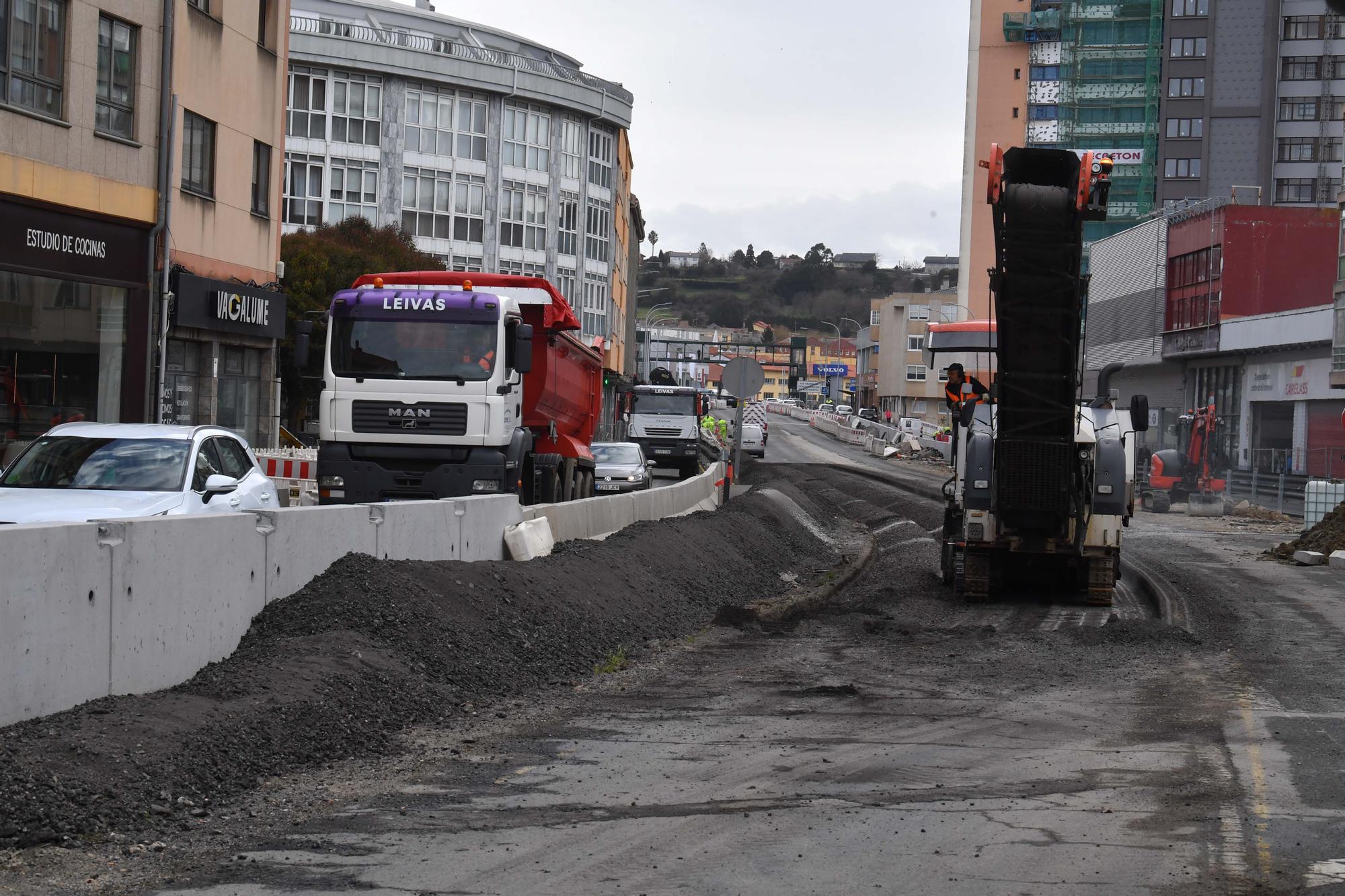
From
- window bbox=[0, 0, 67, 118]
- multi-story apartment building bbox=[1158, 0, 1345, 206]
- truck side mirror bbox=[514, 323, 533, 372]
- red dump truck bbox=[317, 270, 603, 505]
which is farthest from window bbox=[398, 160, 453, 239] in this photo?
multi-story apartment building bbox=[1158, 0, 1345, 206]

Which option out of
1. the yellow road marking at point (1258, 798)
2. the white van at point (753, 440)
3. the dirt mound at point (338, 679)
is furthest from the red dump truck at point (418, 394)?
the white van at point (753, 440)

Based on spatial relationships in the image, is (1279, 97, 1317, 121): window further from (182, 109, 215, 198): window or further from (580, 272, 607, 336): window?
(182, 109, 215, 198): window

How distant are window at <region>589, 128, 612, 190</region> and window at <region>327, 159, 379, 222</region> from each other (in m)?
13.2

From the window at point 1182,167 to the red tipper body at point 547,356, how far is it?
8029 centimetres

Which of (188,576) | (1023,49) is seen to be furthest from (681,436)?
(1023,49)

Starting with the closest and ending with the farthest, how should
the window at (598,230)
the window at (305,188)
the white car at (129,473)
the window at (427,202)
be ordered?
the white car at (129,473) → the window at (305,188) → the window at (427,202) → the window at (598,230)

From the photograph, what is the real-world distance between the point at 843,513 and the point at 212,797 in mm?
29338

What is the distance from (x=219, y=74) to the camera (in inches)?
1091

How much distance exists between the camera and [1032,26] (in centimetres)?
10775

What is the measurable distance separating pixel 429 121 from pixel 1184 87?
179ft

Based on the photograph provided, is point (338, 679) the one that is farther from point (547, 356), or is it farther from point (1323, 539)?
point (1323, 539)

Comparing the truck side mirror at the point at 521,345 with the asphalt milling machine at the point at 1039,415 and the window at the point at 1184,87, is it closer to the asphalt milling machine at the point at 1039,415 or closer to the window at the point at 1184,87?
the asphalt milling machine at the point at 1039,415

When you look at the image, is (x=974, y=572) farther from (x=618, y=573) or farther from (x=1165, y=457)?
(x=1165, y=457)

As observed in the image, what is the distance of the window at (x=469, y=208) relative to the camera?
65.7 m
